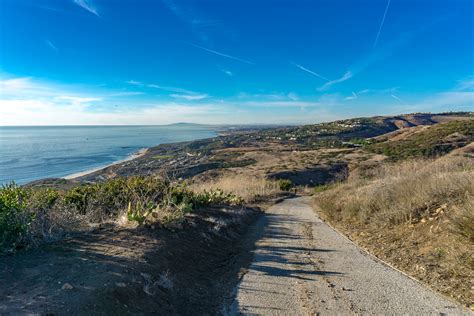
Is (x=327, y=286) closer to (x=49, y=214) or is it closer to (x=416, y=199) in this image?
(x=416, y=199)

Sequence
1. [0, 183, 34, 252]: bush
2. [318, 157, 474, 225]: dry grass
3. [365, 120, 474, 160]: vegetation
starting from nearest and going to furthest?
1. [0, 183, 34, 252]: bush
2. [318, 157, 474, 225]: dry grass
3. [365, 120, 474, 160]: vegetation

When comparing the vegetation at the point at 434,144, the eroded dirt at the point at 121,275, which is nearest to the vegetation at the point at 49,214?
the eroded dirt at the point at 121,275

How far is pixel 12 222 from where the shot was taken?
17.9 ft

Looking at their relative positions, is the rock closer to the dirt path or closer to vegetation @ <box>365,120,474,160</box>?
the dirt path

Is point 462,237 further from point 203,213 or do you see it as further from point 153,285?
point 203,213

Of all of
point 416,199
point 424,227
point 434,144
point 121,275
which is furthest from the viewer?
point 434,144

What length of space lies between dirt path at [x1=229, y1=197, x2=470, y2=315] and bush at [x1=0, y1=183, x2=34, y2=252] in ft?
10.6

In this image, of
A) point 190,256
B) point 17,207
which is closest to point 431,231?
point 190,256

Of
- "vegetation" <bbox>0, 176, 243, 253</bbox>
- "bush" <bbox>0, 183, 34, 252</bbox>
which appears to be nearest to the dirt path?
"vegetation" <bbox>0, 176, 243, 253</bbox>

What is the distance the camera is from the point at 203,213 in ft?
32.1

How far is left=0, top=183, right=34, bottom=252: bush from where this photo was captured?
16.7ft

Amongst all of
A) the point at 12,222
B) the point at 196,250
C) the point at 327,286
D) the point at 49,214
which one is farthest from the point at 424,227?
the point at 12,222

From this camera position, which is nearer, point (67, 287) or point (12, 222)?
point (67, 287)

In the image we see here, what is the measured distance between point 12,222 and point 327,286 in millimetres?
4801
